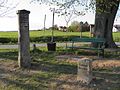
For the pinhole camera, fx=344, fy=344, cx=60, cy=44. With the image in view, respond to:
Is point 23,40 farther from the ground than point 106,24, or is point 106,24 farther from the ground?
point 106,24

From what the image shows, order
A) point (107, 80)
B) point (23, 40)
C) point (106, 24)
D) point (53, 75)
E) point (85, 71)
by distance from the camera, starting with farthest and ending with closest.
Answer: point (106, 24), point (23, 40), point (53, 75), point (107, 80), point (85, 71)

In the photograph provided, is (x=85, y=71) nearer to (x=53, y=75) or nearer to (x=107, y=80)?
(x=107, y=80)

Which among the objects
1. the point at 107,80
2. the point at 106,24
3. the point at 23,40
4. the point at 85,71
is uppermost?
the point at 106,24

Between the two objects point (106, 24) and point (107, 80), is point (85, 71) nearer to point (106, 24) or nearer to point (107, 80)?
point (107, 80)

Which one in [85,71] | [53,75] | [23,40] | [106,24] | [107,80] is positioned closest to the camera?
[85,71]

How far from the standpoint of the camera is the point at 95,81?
397 inches

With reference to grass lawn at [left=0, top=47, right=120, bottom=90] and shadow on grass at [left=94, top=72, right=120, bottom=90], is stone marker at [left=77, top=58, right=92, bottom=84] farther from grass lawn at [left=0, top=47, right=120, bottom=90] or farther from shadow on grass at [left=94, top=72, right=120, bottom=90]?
shadow on grass at [left=94, top=72, right=120, bottom=90]

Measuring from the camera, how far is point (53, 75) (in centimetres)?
1084

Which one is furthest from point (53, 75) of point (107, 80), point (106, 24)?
point (106, 24)

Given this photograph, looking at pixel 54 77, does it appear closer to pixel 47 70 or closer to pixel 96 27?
pixel 47 70

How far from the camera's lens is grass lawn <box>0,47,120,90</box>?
31.9 feet

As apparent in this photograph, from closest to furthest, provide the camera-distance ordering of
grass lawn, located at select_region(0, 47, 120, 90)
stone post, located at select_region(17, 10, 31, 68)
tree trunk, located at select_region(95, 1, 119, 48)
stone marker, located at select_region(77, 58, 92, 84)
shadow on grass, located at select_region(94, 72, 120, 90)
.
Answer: shadow on grass, located at select_region(94, 72, 120, 90), grass lawn, located at select_region(0, 47, 120, 90), stone marker, located at select_region(77, 58, 92, 84), stone post, located at select_region(17, 10, 31, 68), tree trunk, located at select_region(95, 1, 119, 48)

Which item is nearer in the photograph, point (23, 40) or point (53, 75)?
point (53, 75)

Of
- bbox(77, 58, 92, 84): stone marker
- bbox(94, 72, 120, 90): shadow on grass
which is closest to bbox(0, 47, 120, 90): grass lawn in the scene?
bbox(94, 72, 120, 90): shadow on grass
